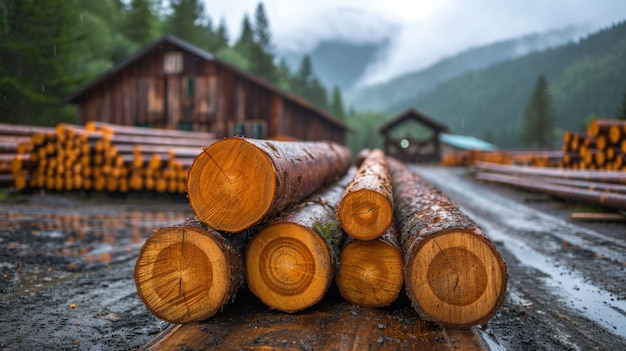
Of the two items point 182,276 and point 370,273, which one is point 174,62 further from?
point 370,273

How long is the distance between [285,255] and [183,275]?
825mm

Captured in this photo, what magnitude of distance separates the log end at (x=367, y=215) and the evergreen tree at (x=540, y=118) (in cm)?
5625

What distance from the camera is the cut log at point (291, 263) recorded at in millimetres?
3207

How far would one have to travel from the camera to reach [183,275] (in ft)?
10.3

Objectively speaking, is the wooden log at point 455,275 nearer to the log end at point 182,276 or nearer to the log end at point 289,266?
the log end at point 289,266

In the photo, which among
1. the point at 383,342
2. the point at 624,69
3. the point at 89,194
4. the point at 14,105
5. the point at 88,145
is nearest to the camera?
the point at 383,342

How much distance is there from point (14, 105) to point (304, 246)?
19.0m

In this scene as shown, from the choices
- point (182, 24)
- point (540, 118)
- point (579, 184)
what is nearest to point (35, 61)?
point (579, 184)

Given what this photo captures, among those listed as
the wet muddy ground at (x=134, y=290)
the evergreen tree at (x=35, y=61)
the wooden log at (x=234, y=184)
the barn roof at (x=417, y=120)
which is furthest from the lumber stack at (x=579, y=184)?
the barn roof at (x=417, y=120)

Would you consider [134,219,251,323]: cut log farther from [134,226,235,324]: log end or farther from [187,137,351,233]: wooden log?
[187,137,351,233]: wooden log

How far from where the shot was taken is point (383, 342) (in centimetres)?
280

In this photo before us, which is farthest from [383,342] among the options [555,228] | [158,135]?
[158,135]

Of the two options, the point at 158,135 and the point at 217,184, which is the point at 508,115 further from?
the point at 217,184

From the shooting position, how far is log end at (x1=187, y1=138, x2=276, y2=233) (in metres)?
3.14
